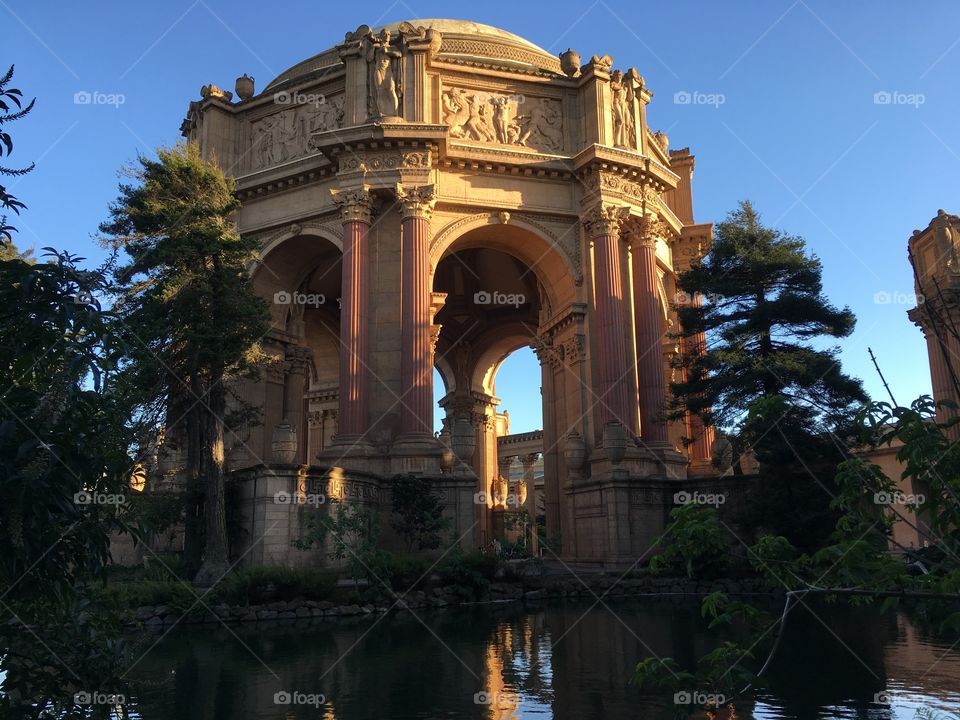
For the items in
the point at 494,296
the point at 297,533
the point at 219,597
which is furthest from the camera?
the point at 494,296

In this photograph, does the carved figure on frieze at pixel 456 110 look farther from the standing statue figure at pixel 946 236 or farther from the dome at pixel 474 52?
the standing statue figure at pixel 946 236

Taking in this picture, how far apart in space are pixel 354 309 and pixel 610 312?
376 inches

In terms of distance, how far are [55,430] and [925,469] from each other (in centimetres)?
474

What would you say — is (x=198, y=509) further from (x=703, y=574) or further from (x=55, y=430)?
(x=55, y=430)

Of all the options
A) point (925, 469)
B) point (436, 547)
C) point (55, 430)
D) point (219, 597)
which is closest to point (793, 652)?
point (925, 469)

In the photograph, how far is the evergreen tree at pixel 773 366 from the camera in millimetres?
22938

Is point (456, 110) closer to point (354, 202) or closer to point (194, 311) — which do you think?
point (354, 202)

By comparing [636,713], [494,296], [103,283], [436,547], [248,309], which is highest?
[494,296]

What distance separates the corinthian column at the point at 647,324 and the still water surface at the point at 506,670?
1434cm

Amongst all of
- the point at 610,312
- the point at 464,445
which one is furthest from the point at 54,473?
the point at 610,312

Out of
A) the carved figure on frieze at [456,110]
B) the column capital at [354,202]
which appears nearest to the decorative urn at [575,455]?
the column capital at [354,202]

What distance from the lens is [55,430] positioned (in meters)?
4.59

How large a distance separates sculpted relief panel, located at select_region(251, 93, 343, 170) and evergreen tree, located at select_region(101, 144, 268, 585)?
10015mm

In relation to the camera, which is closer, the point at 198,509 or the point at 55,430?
the point at 55,430
